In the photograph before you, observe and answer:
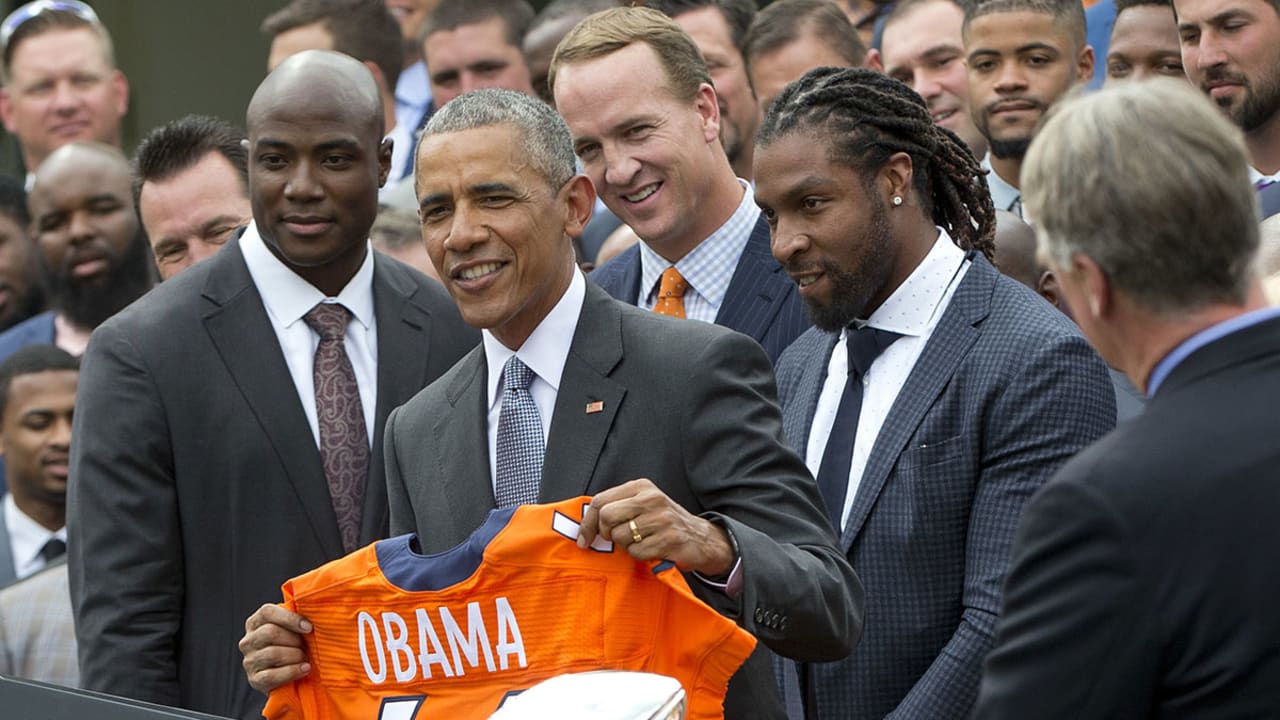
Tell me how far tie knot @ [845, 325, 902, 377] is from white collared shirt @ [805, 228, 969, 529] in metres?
0.01

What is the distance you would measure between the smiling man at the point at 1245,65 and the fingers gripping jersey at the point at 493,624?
9.16 feet

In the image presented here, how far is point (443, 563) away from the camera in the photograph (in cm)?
322

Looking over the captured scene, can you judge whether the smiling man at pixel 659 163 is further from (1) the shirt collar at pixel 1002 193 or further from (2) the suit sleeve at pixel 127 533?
(2) the suit sleeve at pixel 127 533

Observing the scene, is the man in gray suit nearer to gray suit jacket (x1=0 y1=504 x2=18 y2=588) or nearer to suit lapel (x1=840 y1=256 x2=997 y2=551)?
suit lapel (x1=840 y1=256 x2=997 y2=551)

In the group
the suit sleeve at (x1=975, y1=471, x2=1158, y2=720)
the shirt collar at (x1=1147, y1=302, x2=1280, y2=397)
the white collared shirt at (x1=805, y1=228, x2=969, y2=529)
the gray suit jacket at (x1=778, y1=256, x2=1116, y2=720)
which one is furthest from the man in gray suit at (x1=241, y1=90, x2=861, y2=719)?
the shirt collar at (x1=1147, y1=302, x2=1280, y2=397)

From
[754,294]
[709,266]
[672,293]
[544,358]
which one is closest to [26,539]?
[672,293]

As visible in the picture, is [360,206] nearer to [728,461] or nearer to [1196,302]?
[728,461]

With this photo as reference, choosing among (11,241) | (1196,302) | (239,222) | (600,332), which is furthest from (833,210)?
(11,241)

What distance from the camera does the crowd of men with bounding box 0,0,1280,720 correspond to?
2.27m

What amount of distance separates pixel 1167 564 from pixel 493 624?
1378 millimetres

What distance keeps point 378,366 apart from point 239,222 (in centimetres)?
138

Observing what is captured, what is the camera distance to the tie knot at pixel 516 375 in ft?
11.6

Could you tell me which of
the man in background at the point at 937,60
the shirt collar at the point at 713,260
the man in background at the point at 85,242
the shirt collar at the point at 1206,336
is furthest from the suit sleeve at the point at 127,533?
the man in background at the point at 937,60

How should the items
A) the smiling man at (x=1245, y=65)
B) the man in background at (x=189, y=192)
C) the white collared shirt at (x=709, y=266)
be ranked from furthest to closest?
the man in background at (x=189, y=192), the smiling man at (x=1245, y=65), the white collared shirt at (x=709, y=266)
